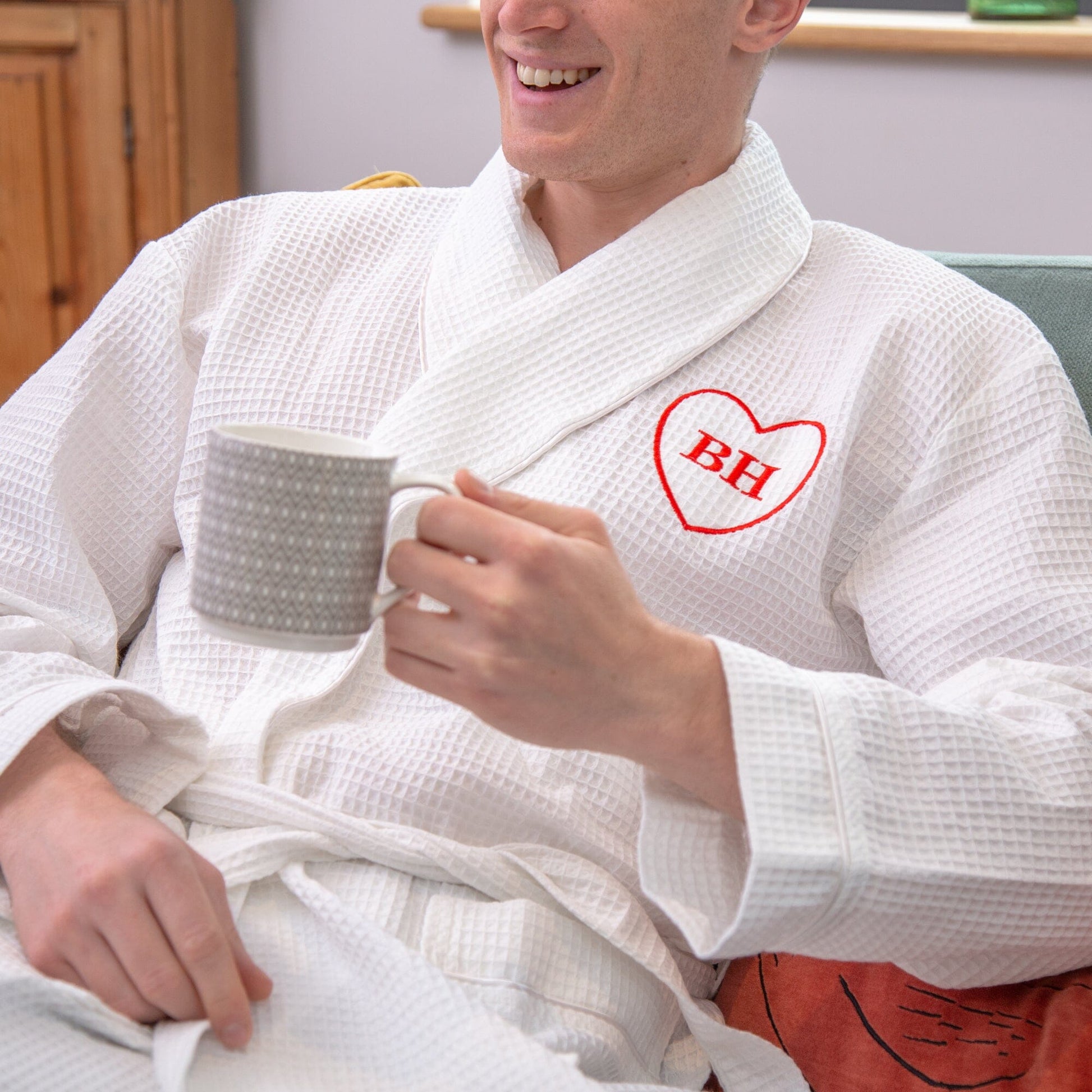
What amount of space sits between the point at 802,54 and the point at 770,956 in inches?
62.6

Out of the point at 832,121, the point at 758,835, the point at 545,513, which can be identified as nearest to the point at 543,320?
the point at 545,513

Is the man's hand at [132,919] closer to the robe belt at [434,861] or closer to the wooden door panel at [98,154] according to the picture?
the robe belt at [434,861]

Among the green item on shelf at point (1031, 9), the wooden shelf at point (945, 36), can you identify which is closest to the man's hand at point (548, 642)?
the wooden shelf at point (945, 36)

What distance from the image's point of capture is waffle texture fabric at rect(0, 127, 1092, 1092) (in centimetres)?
81

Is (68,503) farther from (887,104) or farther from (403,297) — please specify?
(887,104)

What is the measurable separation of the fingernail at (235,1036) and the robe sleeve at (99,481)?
261 mm

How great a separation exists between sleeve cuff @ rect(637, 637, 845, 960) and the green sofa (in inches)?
21.2

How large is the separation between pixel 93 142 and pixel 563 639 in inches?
74.3

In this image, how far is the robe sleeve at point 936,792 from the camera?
787mm

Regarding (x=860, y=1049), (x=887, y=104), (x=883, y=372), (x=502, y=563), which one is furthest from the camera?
(x=887, y=104)

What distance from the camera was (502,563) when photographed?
71 cm

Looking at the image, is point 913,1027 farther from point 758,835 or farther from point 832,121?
point 832,121

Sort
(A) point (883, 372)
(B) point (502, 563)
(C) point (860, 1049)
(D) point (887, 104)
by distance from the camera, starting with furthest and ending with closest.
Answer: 1. (D) point (887, 104)
2. (A) point (883, 372)
3. (C) point (860, 1049)
4. (B) point (502, 563)

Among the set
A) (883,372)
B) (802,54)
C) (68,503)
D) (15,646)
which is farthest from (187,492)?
(802,54)
